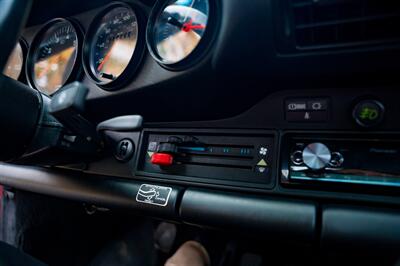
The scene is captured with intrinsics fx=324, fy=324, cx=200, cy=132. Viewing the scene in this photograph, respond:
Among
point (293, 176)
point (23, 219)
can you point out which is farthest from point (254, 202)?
point (23, 219)

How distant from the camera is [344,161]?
0.73 meters

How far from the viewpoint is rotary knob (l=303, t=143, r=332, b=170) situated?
729 mm

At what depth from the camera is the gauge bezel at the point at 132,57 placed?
0.98 metres

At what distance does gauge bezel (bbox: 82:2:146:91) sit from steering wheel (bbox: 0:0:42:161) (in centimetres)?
22

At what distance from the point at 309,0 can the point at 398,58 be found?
0.72ft

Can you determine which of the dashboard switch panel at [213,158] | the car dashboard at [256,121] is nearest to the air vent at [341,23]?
the car dashboard at [256,121]

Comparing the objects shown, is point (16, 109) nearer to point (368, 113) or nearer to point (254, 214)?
point (254, 214)

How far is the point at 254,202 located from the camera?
77 centimetres

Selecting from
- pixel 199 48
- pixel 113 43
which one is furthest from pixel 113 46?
pixel 199 48

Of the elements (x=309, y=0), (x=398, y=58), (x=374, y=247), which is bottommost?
(x=374, y=247)

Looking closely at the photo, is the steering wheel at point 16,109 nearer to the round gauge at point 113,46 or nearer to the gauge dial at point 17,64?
the round gauge at point 113,46

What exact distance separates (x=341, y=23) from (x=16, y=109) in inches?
30.8

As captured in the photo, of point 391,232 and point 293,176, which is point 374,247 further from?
point 293,176

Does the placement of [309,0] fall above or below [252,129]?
above
